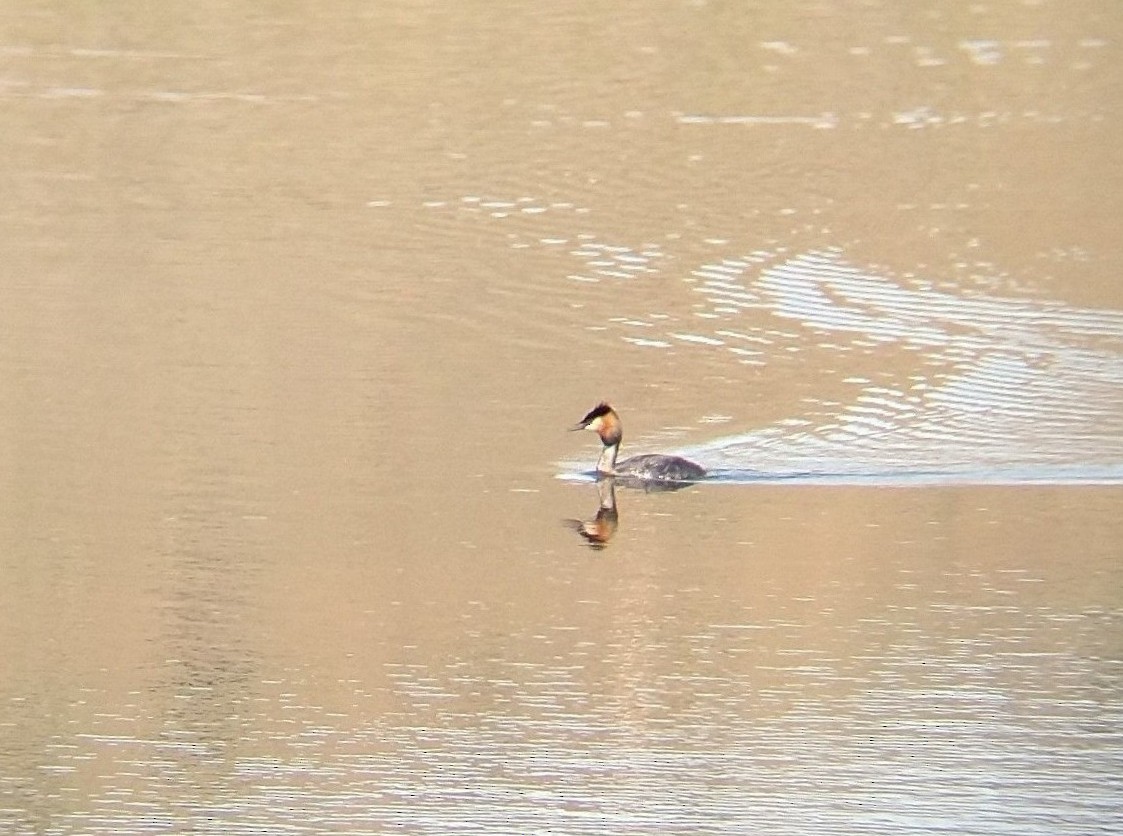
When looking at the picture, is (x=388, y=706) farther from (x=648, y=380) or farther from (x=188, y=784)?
(x=648, y=380)

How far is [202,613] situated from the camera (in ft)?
31.3

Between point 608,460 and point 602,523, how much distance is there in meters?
0.93

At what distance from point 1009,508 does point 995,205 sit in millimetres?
8244

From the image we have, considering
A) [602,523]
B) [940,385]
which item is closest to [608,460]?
[602,523]

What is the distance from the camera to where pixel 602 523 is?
36.8 ft

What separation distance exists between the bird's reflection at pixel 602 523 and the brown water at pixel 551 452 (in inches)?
1.4

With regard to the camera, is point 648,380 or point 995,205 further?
point 995,205

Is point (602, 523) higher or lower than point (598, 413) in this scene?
lower

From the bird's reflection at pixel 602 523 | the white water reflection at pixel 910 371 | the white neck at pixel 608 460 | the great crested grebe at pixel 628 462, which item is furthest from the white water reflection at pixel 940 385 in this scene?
the bird's reflection at pixel 602 523

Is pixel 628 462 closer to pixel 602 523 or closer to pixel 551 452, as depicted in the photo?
pixel 551 452

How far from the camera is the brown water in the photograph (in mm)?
8047

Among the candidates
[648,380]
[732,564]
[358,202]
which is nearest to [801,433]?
[648,380]

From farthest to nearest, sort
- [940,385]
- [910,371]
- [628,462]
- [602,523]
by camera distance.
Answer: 1. [910,371]
2. [940,385]
3. [628,462]
4. [602,523]

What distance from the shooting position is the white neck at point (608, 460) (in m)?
12.1
